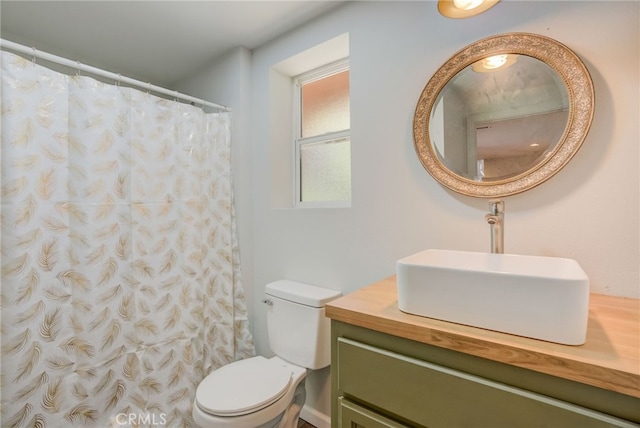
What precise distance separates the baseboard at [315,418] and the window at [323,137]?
1185mm

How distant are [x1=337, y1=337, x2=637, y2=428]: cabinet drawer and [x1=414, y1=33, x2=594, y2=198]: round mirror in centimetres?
68

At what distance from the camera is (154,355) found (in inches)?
59.8

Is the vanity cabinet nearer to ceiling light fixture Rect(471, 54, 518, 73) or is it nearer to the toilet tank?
the toilet tank

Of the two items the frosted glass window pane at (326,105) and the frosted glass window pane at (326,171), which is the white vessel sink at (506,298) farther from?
the frosted glass window pane at (326,105)

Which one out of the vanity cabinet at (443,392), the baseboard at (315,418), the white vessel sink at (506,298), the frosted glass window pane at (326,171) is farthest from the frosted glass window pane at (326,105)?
the baseboard at (315,418)

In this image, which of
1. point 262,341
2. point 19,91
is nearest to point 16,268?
point 19,91

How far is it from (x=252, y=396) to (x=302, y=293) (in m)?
0.49

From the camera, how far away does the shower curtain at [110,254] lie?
1148 mm

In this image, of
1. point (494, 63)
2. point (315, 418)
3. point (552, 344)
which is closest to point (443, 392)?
point (552, 344)

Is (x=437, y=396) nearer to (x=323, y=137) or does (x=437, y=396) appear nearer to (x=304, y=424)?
(x=304, y=424)

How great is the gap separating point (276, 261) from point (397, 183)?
3.01ft

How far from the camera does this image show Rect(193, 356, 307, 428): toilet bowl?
113 centimetres

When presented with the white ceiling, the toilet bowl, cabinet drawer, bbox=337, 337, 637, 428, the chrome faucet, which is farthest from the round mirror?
the toilet bowl

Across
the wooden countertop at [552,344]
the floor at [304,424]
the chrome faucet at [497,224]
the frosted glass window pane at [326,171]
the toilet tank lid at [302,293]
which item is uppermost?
the frosted glass window pane at [326,171]
